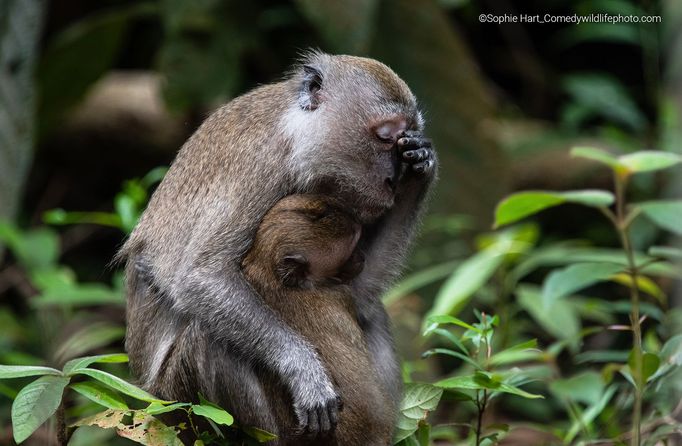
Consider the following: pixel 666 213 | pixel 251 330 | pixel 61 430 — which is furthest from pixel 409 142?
pixel 61 430

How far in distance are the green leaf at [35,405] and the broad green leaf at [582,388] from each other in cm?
251

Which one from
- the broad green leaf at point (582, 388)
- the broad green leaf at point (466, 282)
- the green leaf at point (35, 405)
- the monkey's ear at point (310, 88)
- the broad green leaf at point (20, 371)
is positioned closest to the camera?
the green leaf at point (35, 405)

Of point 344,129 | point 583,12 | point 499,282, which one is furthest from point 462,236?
point 344,129

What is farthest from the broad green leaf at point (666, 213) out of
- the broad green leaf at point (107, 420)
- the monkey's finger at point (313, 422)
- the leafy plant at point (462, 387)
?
the broad green leaf at point (107, 420)

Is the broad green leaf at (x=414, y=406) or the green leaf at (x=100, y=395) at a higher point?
the green leaf at (x=100, y=395)

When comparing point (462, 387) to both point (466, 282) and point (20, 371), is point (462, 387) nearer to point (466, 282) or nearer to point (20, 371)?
point (20, 371)

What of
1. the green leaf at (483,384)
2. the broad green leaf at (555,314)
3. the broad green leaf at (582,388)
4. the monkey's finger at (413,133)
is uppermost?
the monkey's finger at (413,133)

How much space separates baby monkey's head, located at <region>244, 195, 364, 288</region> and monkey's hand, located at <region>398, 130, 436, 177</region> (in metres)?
0.35

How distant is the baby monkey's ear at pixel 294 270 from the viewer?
395 cm

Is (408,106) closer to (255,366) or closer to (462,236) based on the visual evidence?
(255,366)

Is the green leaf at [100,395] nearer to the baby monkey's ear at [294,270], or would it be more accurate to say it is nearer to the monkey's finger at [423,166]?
the baby monkey's ear at [294,270]

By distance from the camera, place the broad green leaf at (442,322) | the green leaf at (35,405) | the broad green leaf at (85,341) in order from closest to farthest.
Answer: the green leaf at (35,405) → the broad green leaf at (442,322) → the broad green leaf at (85,341)

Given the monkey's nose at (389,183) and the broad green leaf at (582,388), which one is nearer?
the monkey's nose at (389,183)

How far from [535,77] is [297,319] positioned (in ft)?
26.1
